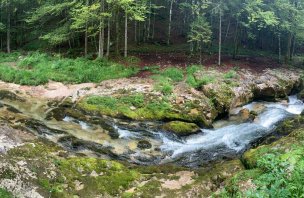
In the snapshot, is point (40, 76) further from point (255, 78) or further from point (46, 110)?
point (255, 78)

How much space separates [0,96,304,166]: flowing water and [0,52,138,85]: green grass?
13.4 ft

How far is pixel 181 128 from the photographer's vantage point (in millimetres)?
17234

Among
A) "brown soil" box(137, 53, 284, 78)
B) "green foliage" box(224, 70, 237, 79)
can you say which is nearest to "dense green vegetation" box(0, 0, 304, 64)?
"brown soil" box(137, 53, 284, 78)

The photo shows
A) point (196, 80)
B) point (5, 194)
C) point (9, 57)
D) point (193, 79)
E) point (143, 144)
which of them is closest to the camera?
point (5, 194)

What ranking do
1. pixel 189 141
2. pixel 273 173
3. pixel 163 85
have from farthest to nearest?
pixel 163 85
pixel 189 141
pixel 273 173

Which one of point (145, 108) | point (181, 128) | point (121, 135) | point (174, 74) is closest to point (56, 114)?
point (121, 135)

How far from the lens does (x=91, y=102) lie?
19.4m

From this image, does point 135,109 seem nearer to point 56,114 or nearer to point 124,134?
point 124,134

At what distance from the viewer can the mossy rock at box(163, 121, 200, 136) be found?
17.0 metres

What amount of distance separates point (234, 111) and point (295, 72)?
500 inches

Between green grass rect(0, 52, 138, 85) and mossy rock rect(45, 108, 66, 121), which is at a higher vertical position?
green grass rect(0, 52, 138, 85)

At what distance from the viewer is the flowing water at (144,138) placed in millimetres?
14320

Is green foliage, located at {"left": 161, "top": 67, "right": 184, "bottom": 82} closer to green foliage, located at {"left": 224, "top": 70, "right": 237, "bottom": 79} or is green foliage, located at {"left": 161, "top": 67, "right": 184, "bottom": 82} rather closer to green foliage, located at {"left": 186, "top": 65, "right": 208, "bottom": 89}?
green foliage, located at {"left": 186, "top": 65, "right": 208, "bottom": 89}

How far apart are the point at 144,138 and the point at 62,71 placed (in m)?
11.3
